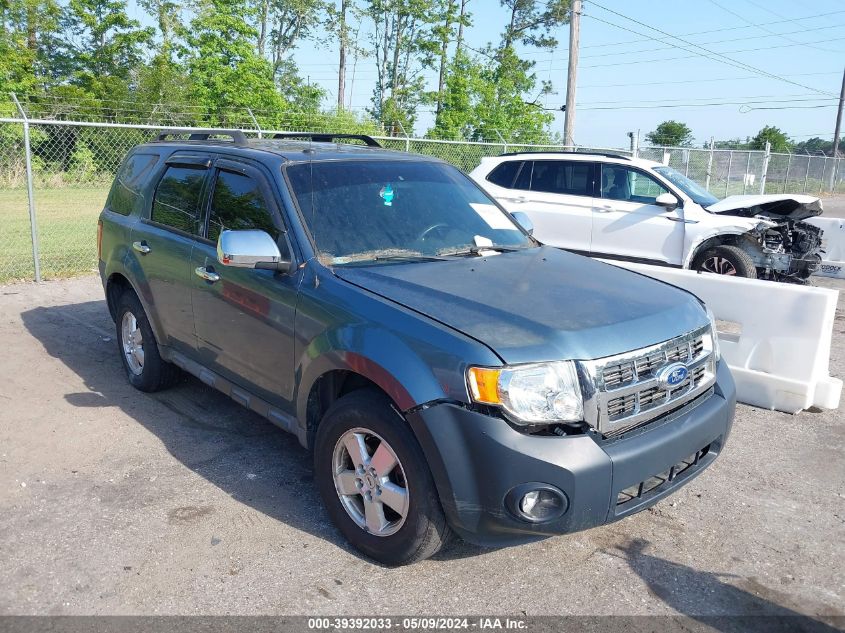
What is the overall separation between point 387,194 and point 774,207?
6.72 m

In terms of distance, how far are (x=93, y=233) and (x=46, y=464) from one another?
426 inches

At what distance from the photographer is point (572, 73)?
60.2ft

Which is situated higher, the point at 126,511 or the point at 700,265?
the point at 700,265

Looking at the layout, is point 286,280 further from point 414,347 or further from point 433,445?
point 433,445

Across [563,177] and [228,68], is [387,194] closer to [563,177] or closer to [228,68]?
[563,177]

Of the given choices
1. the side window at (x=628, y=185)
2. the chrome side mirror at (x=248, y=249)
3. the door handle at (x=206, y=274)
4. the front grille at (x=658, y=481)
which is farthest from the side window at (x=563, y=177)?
the chrome side mirror at (x=248, y=249)

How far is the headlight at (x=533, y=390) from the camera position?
2.86m

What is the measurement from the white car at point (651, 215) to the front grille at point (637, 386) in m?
5.81

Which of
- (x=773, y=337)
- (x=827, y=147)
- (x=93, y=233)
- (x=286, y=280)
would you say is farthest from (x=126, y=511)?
(x=827, y=147)

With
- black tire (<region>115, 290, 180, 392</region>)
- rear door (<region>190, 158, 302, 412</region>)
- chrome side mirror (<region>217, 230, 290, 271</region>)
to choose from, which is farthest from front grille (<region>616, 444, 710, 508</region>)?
black tire (<region>115, 290, 180, 392</region>)

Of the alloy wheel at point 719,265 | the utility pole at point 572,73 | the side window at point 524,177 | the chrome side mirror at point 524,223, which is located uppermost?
the utility pole at point 572,73

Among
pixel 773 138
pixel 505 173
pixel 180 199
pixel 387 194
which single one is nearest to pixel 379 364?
pixel 387 194

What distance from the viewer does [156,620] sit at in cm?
300

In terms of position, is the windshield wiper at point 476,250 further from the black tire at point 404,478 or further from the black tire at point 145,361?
the black tire at point 145,361
